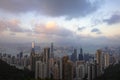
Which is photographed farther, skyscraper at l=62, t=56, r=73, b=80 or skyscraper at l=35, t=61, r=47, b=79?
skyscraper at l=35, t=61, r=47, b=79

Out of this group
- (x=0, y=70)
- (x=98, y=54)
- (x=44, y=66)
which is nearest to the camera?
(x=0, y=70)

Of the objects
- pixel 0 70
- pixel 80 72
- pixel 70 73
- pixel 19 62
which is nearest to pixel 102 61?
pixel 80 72

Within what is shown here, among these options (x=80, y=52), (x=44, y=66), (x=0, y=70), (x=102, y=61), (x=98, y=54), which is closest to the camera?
(x=0, y=70)

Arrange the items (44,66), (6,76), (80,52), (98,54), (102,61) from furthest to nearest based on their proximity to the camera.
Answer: (80,52) → (98,54) → (102,61) → (44,66) → (6,76)

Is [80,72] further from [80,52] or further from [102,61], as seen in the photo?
[80,52]

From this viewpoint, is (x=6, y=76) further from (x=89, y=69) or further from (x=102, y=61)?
(x=102, y=61)

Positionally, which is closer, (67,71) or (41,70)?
(67,71)

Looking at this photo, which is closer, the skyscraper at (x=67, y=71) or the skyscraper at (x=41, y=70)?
the skyscraper at (x=67, y=71)

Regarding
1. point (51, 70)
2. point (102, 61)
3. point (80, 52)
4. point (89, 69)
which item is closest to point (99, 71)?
point (89, 69)

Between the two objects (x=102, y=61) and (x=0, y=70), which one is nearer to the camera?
(x=0, y=70)
